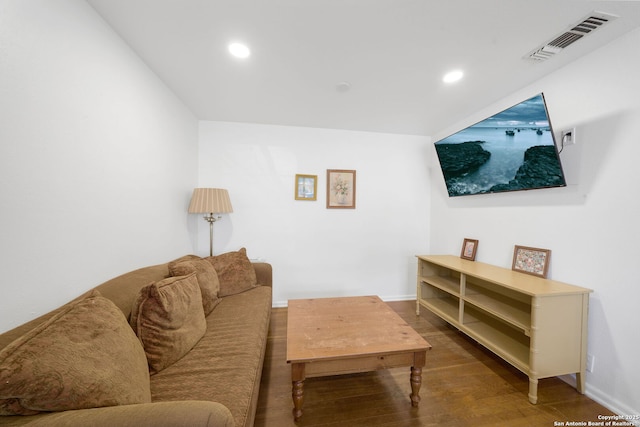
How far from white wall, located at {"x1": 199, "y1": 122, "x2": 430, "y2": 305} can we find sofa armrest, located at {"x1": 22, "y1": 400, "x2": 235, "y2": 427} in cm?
226

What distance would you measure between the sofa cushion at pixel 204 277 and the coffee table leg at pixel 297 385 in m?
0.87

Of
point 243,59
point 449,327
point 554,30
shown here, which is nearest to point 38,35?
point 243,59

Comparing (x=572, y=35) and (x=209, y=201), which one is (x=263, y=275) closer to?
(x=209, y=201)

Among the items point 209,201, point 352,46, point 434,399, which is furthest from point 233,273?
point 352,46

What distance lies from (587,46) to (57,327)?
323 cm

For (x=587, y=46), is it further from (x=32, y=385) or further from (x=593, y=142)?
(x=32, y=385)

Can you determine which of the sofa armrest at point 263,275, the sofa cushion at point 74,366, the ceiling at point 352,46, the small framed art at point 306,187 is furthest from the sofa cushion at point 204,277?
the ceiling at point 352,46

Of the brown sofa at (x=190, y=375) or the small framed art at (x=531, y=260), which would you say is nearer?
the brown sofa at (x=190, y=375)

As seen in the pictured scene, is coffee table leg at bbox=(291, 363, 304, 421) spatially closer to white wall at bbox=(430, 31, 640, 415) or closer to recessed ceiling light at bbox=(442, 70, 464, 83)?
white wall at bbox=(430, 31, 640, 415)

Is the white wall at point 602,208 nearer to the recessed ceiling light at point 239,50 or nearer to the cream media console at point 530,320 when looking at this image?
the cream media console at point 530,320

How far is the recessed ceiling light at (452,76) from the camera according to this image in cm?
185

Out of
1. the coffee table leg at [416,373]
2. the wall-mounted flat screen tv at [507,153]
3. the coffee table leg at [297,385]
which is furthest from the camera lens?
the wall-mounted flat screen tv at [507,153]

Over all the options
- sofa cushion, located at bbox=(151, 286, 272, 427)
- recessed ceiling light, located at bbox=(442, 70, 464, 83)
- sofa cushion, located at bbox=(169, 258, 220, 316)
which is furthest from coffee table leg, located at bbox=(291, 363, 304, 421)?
recessed ceiling light, located at bbox=(442, 70, 464, 83)

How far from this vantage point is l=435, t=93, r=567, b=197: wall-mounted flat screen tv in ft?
5.46
